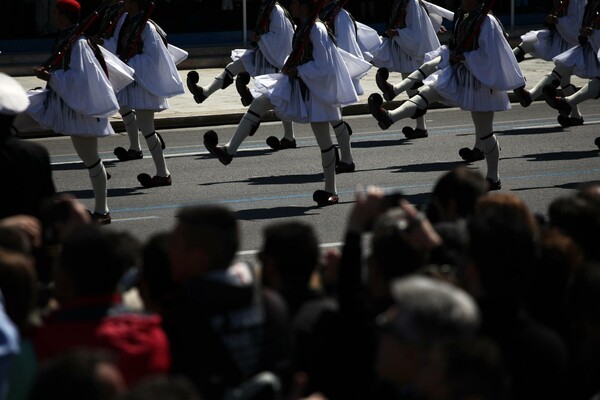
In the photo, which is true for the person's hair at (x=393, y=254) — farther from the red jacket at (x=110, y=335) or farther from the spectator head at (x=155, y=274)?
the red jacket at (x=110, y=335)

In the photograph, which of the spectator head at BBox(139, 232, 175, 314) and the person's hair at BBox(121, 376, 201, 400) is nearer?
the person's hair at BBox(121, 376, 201, 400)

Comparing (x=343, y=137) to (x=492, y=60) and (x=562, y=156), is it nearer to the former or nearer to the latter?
(x=492, y=60)

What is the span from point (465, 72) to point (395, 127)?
4.44 meters

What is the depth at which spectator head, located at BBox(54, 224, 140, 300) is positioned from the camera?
432 cm

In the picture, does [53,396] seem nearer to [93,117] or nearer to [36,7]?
[93,117]

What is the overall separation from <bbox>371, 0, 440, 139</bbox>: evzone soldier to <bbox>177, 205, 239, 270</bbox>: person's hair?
12596 millimetres

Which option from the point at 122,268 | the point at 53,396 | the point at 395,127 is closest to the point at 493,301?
the point at 122,268

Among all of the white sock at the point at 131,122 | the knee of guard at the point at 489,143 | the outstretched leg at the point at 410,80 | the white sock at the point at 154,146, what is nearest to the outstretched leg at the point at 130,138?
the white sock at the point at 131,122

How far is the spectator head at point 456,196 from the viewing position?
20.0 ft

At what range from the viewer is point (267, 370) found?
14.5ft

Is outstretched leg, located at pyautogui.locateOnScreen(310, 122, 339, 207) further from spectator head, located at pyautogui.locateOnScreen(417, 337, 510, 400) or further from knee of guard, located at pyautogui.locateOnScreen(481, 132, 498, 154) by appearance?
spectator head, located at pyautogui.locateOnScreen(417, 337, 510, 400)

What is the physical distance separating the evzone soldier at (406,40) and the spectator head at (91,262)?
12.8 meters

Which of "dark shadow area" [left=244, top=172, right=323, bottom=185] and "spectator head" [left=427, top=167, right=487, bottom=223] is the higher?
"spectator head" [left=427, top=167, right=487, bottom=223]

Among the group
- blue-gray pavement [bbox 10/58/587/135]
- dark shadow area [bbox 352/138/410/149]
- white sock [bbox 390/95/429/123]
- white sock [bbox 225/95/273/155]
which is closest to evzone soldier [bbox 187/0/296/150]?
dark shadow area [bbox 352/138/410/149]
